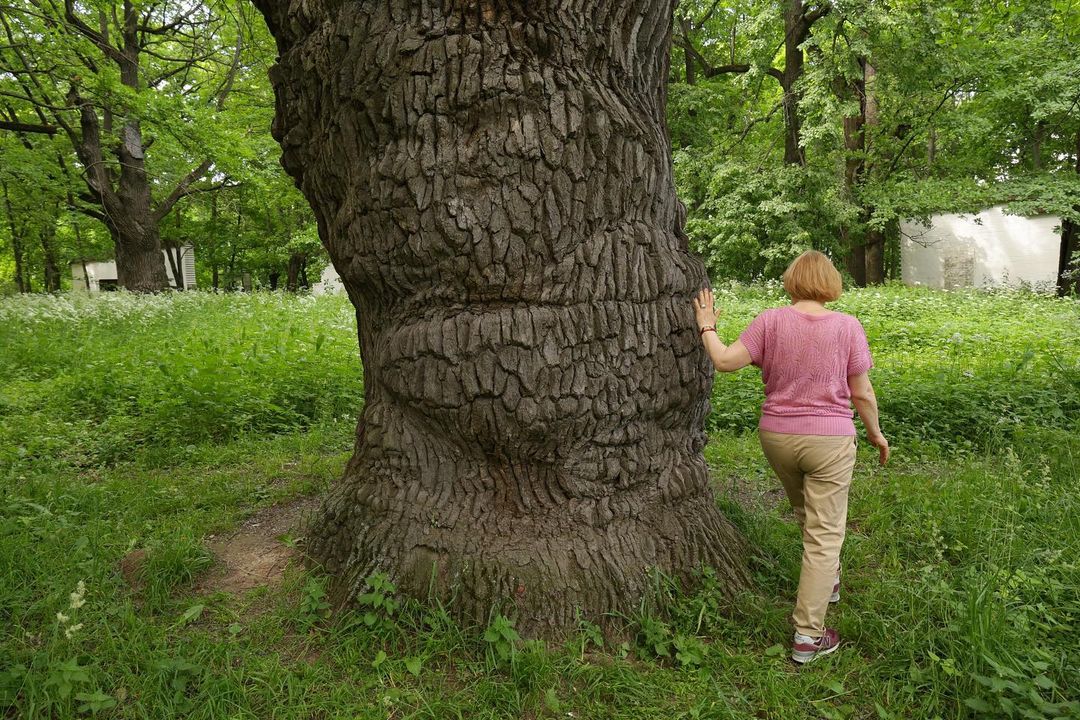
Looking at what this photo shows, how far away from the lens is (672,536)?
2.98 meters

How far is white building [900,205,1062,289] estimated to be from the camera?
22484mm

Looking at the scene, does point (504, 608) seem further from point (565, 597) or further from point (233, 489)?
point (233, 489)

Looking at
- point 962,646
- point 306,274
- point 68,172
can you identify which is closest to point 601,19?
point 962,646

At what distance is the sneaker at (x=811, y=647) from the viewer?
8.43 feet

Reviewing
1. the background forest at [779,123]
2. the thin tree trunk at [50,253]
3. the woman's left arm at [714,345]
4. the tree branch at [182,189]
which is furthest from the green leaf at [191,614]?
the thin tree trunk at [50,253]

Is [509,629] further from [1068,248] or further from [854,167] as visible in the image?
[1068,248]

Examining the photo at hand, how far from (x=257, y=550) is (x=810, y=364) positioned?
9.71ft

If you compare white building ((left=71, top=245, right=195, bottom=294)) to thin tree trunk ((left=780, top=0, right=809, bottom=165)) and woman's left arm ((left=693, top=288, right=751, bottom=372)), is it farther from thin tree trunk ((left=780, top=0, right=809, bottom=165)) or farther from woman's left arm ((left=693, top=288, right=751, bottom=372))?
woman's left arm ((left=693, top=288, right=751, bottom=372))

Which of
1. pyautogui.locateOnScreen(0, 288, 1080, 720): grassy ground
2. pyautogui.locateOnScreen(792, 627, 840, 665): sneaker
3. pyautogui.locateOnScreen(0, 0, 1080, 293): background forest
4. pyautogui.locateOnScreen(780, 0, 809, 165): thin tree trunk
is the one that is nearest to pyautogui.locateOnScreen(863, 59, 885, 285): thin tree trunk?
pyautogui.locateOnScreen(0, 0, 1080, 293): background forest

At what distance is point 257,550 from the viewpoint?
3.49 metres

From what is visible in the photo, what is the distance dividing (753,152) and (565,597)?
2000 centimetres

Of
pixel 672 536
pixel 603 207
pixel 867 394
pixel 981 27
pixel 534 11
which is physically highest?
pixel 981 27

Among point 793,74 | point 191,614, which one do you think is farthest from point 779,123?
point 191,614

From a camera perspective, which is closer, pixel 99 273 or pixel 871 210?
pixel 871 210
